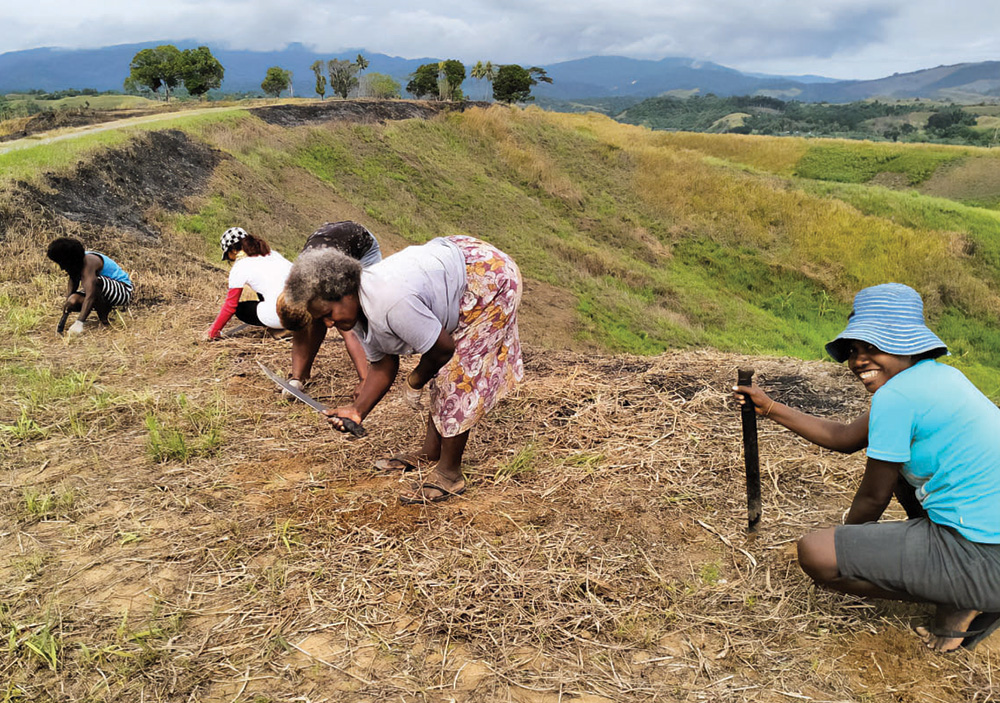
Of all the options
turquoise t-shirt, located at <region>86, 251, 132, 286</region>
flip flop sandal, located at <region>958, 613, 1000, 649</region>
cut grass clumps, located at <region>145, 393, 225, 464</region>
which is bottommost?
flip flop sandal, located at <region>958, 613, 1000, 649</region>

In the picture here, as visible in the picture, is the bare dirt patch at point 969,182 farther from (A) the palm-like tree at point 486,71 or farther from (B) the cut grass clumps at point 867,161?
(A) the palm-like tree at point 486,71

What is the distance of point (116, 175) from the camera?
10758mm

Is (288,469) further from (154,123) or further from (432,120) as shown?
(432,120)

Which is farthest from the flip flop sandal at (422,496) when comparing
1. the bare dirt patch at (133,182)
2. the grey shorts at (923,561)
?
the bare dirt patch at (133,182)

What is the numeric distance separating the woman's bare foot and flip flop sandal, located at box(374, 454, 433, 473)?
2368 millimetres

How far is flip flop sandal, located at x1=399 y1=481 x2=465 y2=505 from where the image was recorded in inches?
Result: 120

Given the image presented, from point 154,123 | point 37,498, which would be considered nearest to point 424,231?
Result: point 154,123

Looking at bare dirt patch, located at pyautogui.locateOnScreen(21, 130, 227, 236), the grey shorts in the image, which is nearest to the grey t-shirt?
the grey shorts

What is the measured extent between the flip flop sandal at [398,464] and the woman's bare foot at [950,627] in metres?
2.37

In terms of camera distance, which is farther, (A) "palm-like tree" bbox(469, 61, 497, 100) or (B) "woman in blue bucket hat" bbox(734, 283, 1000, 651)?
(A) "palm-like tree" bbox(469, 61, 497, 100)

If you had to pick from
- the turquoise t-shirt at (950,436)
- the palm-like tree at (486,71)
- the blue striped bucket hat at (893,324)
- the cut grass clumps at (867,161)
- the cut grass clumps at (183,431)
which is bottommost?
the cut grass clumps at (183,431)

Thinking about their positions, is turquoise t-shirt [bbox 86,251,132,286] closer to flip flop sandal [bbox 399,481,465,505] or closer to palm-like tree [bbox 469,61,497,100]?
flip flop sandal [bbox 399,481,465,505]

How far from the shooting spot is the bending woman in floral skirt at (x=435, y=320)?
2424mm

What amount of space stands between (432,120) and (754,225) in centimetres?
1337
